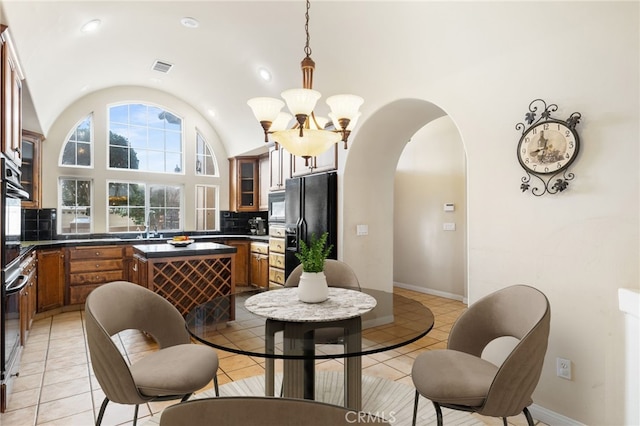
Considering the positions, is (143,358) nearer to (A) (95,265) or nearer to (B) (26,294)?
(B) (26,294)

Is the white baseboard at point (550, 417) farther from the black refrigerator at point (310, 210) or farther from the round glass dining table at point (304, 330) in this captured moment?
the black refrigerator at point (310, 210)

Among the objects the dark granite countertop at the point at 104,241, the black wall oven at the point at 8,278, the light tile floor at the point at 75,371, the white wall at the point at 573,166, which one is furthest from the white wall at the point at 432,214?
the black wall oven at the point at 8,278

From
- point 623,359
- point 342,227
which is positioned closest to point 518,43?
point 623,359

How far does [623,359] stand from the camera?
1.90 metres

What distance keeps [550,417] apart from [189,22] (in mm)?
4507

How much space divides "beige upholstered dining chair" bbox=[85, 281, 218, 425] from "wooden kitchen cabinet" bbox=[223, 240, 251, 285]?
401cm

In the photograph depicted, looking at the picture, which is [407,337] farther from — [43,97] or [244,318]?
[43,97]

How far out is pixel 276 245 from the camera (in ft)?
16.5

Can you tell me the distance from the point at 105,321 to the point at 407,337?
151 centimetres

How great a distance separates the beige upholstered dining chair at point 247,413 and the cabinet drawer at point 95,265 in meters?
4.89

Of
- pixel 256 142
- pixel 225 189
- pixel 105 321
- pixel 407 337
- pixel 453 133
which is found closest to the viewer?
pixel 407 337

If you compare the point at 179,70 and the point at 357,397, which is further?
the point at 179,70

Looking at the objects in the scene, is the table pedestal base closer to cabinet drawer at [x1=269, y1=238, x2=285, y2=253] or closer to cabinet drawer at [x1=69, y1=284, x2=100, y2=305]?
cabinet drawer at [x1=269, y1=238, x2=285, y2=253]

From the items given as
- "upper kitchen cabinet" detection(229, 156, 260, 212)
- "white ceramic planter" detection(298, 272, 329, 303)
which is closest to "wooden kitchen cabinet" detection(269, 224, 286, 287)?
"upper kitchen cabinet" detection(229, 156, 260, 212)
